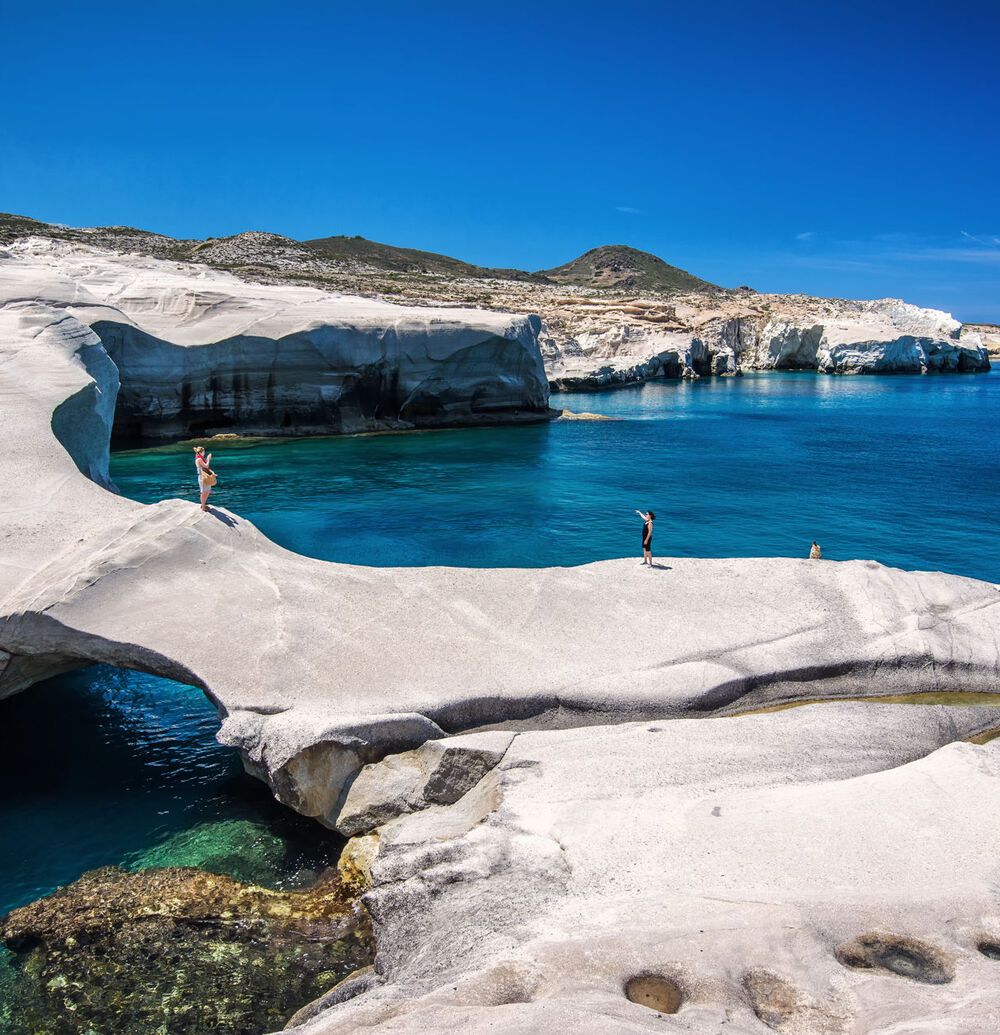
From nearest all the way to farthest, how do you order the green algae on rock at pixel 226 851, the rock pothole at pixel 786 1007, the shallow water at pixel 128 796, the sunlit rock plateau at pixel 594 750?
1. the rock pothole at pixel 786 1007
2. the sunlit rock plateau at pixel 594 750
3. the green algae on rock at pixel 226 851
4. the shallow water at pixel 128 796

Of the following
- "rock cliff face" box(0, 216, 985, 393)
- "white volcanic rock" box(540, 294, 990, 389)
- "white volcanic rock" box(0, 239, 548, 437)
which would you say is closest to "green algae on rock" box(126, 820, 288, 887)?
"white volcanic rock" box(0, 239, 548, 437)

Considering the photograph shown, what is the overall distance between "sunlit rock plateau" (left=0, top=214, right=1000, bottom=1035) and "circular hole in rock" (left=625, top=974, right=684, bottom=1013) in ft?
0.07

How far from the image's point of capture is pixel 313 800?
34.7ft

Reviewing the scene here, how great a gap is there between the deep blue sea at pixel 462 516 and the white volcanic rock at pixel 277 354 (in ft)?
7.03

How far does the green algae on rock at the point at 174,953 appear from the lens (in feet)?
26.9

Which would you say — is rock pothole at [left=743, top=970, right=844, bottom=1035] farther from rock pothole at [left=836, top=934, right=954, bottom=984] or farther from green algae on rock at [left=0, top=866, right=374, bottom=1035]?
green algae on rock at [left=0, top=866, right=374, bottom=1035]

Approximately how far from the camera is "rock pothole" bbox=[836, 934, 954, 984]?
22.0ft

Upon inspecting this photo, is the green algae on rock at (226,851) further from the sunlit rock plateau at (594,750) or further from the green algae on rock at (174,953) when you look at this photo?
the sunlit rock plateau at (594,750)

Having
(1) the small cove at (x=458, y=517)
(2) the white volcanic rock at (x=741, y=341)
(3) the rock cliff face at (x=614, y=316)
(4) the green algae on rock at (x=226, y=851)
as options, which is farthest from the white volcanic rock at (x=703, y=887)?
(2) the white volcanic rock at (x=741, y=341)

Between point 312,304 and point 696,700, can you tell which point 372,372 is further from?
point 696,700

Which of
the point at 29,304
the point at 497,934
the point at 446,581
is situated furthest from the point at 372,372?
the point at 497,934

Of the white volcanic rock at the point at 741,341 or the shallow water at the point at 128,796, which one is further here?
the white volcanic rock at the point at 741,341

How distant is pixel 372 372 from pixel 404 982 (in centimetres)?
3739

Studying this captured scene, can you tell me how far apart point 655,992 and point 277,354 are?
1430 inches
